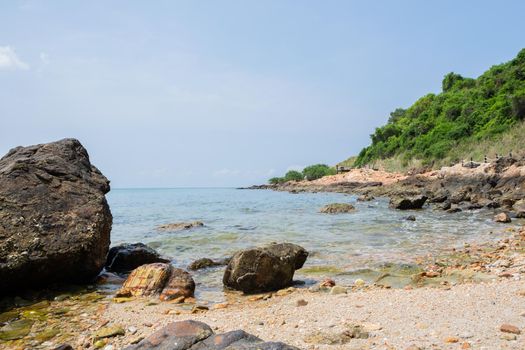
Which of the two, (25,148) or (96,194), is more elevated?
(25,148)

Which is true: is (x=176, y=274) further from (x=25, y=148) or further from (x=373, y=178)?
(x=373, y=178)

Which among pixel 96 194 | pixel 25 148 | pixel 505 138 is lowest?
pixel 96 194

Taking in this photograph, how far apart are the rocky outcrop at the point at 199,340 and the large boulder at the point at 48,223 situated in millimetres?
4559

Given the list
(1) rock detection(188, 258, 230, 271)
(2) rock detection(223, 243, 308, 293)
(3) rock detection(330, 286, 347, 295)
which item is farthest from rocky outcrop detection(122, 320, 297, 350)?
(1) rock detection(188, 258, 230, 271)

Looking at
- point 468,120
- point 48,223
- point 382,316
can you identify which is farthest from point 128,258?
point 468,120

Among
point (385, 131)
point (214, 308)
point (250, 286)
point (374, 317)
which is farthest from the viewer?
point (385, 131)

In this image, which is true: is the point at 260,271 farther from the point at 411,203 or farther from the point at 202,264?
the point at 411,203

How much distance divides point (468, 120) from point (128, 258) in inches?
1991

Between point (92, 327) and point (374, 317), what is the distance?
3.93 meters

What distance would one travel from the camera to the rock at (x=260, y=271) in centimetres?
726

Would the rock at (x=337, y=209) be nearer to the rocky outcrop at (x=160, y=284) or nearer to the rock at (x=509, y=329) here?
the rocky outcrop at (x=160, y=284)

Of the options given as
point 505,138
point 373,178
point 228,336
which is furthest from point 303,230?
point 373,178

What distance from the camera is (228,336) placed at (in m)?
3.46

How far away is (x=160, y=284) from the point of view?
7102mm
